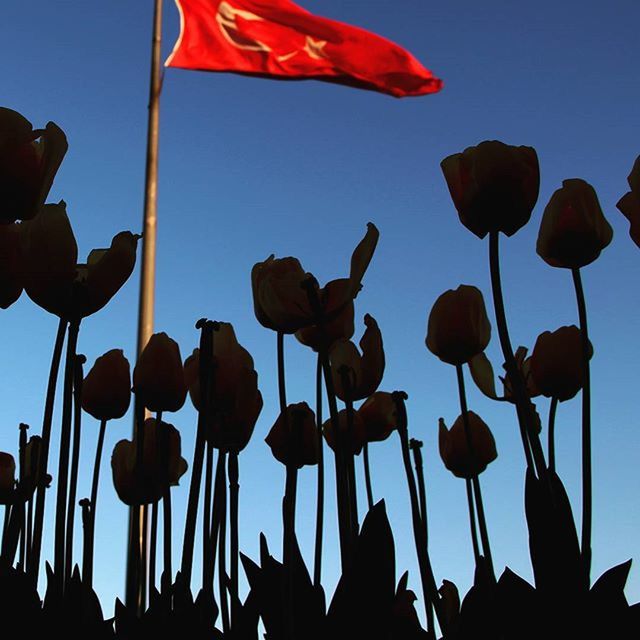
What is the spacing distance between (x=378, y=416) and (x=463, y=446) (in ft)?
0.32

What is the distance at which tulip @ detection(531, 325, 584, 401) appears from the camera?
774 mm

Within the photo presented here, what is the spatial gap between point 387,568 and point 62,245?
344 millimetres

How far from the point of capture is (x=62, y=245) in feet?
2.15

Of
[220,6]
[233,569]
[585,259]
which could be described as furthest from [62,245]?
[220,6]

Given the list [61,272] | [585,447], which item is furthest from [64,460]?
[585,447]

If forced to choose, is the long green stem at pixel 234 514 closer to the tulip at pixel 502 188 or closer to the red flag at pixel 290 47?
the tulip at pixel 502 188

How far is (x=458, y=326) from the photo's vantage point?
0.86 metres

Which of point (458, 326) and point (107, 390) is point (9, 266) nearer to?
point (107, 390)

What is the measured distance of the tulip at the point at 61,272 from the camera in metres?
0.65

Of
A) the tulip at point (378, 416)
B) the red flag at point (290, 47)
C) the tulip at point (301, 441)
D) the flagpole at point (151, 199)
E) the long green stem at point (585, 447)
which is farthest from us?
the red flag at point (290, 47)

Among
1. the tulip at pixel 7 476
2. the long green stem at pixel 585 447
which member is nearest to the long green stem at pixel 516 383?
the long green stem at pixel 585 447

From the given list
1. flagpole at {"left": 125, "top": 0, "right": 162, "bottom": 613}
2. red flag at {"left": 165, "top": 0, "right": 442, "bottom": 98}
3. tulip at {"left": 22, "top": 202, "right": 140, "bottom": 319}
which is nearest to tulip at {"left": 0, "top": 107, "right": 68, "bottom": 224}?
tulip at {"left": 22, "top": 202, "right": 140, "bottom": 319}

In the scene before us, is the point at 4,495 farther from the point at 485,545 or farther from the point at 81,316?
the point at 485,545

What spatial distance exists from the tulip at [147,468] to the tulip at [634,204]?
1.41 feet
